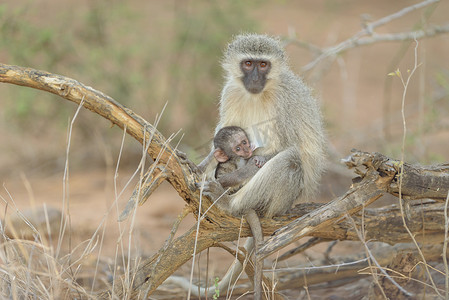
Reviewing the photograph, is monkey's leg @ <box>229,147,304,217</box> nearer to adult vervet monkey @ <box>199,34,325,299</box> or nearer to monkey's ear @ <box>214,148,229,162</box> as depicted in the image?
adult vervet monkey @ <box>199,34,325,299</box>

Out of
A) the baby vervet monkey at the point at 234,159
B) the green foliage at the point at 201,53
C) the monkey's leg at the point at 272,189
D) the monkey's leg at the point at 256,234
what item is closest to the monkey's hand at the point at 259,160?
the baby vervet monkey at the point at 234,159

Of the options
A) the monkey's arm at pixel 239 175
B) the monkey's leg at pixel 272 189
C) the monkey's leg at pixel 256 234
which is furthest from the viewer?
the monkey's arm at pixel 239 175

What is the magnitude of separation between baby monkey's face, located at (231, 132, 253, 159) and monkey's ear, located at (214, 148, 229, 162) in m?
0.13

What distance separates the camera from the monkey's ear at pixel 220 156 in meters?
4.48

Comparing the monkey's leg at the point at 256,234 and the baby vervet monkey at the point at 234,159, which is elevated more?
the baby vervet monkey at the point at 234,159

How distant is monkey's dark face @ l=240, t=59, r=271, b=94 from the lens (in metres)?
4.41

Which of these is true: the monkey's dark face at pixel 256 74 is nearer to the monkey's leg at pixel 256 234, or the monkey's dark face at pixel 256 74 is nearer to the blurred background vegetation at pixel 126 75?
the monkey's leg at pixel 256 234

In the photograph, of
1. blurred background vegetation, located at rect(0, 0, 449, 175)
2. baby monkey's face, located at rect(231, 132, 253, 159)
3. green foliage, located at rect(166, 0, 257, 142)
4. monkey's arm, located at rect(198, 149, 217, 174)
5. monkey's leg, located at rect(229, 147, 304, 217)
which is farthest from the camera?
green foliage, located at rect(166, 0, 257, 142)

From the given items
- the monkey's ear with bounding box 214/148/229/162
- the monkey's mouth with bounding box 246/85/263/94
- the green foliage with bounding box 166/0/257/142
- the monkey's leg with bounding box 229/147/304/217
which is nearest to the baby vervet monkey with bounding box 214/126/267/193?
the monkey's ear with bounding box 214/148/229/162

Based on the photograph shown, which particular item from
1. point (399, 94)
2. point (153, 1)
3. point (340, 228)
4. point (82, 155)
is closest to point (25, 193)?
point (82, 155)

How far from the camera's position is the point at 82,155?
8.84 metres

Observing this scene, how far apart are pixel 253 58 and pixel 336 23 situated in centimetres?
988

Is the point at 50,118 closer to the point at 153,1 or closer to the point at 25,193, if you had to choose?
the point at 25,193

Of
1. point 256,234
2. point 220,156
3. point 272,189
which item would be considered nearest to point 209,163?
point 220,156
